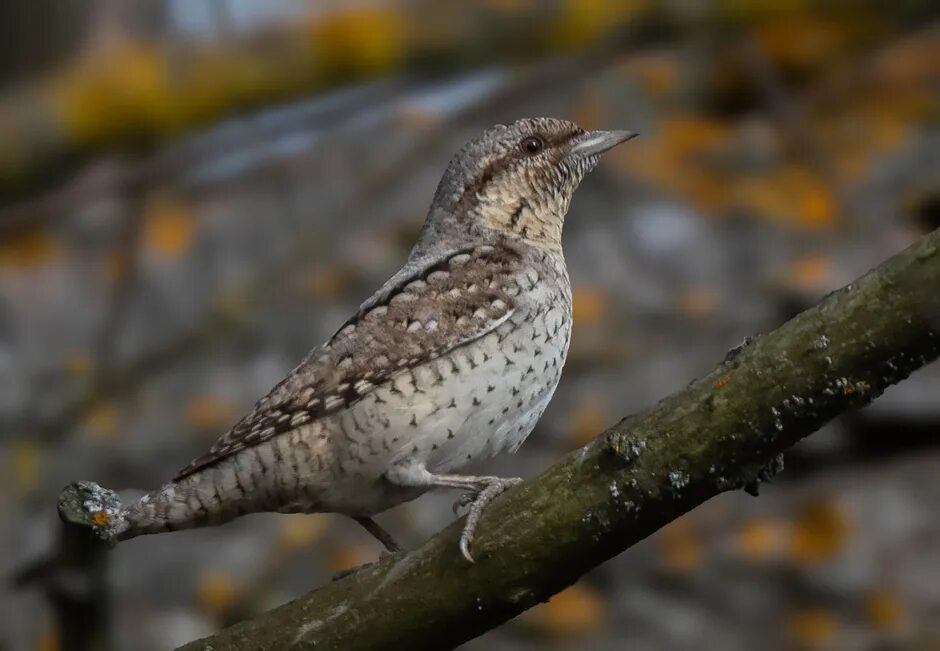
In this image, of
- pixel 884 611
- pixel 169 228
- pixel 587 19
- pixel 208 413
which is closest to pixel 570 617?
pixel 884 611

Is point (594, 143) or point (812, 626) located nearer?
point (594, 143)

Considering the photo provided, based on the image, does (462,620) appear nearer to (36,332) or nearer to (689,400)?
(689,400)

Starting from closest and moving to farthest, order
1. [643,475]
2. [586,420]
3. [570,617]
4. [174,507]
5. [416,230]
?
[643,475]
[174,507]
[570,617]
[586,420]
[416,230]

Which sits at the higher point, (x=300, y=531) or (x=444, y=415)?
(x=444, y=415)

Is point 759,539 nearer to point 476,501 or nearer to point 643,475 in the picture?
point 476,501

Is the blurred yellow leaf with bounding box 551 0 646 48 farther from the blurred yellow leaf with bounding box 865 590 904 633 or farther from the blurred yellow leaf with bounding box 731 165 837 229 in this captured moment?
the blurred yellow leaf with bounding box 865 590 904 633

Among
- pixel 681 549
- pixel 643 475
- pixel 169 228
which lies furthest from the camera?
pixel 169 228

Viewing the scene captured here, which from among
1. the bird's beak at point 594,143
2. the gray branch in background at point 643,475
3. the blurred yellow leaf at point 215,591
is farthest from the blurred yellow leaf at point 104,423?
the gray branch in background at point 643,475

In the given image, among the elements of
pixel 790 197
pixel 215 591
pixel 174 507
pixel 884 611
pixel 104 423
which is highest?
pixel 174 507
